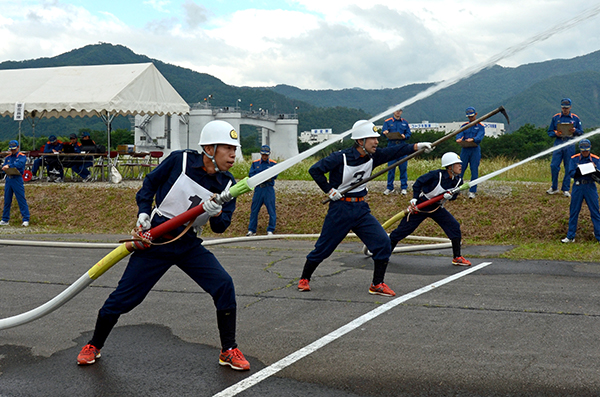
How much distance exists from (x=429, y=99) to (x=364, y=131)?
8114 cm

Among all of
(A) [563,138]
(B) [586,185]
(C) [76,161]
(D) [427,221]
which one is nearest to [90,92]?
(C) [76,161]

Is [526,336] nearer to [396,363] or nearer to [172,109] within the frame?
[396,363]

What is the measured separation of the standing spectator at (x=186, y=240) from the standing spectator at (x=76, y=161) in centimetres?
1839

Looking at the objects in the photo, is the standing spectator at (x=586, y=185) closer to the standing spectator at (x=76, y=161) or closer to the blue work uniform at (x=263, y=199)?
the blue work uniform at (x=263, y=199)

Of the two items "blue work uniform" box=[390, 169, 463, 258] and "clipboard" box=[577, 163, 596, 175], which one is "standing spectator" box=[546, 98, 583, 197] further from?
"blue work uniform" box=[390, 169, 463, 258]

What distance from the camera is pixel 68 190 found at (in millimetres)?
20375

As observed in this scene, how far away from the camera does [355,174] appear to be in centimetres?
781

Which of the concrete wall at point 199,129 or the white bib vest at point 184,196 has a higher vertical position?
the concrete wall at point 199,129

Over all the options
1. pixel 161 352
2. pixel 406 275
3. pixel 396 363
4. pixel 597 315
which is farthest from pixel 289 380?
pixel 406 275

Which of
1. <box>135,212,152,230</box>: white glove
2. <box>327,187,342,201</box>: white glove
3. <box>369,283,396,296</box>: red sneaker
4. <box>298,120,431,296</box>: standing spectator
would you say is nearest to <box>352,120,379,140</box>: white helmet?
<box>298,120,431,296</box>: standing spectator

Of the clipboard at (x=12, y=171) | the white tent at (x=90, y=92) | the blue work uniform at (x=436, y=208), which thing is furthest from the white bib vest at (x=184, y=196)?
the white tent at (x=90, y=92)

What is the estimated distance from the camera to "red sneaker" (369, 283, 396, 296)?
761cm

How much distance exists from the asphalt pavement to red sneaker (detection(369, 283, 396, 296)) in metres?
0.13

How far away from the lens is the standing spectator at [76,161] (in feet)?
73.6
